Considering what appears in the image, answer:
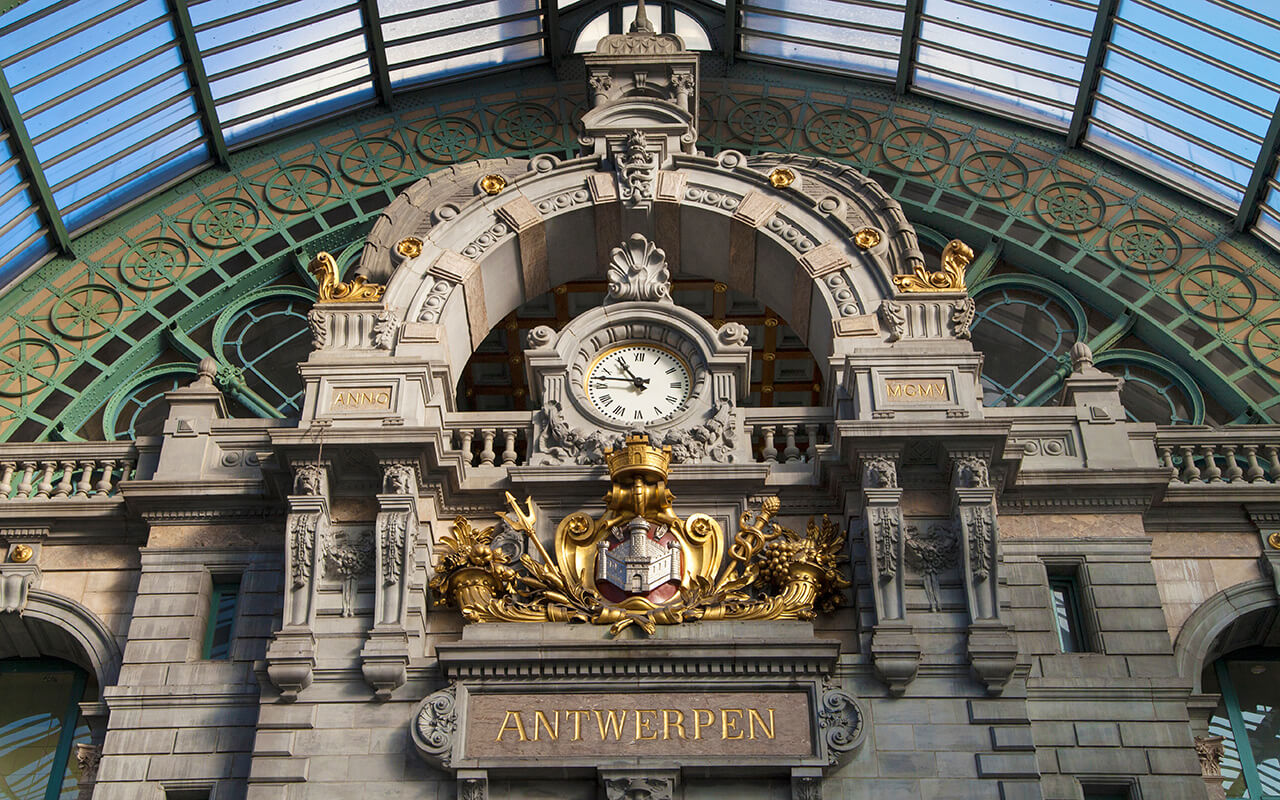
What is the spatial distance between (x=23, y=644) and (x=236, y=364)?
5.97m

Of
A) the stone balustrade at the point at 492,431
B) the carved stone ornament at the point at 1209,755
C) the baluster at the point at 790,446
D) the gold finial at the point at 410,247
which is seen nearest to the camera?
the carved stone ornament at the point at 1209,755

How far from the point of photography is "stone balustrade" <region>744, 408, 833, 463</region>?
68.1 feet

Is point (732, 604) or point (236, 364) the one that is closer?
point (732, 604)

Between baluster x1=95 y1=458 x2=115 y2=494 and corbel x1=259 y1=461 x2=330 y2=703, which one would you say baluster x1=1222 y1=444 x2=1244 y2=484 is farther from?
baluster x1=95 y1=458 x2=115 y2=494

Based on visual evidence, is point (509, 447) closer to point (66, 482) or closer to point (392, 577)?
point (392, 577)

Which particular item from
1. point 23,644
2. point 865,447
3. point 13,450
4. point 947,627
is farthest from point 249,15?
point 947,627

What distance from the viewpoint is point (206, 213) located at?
2694 cm

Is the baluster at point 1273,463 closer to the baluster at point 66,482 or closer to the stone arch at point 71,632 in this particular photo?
the stone arch at point 71,632

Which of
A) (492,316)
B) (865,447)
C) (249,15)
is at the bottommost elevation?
(865,447)

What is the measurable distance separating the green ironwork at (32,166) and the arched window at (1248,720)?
18.7 m

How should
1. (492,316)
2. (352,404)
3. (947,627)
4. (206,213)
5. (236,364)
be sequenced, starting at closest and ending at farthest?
1. (947,627)
2. (352,404)
3. (492,316)
4. (236,364)
5. (206,213)

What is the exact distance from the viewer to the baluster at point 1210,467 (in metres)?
21.1

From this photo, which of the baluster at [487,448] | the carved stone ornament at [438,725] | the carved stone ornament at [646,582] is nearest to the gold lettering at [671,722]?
the carved stone ornament at [646,582]

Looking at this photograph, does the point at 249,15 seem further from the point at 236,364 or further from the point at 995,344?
the point at 995,344
